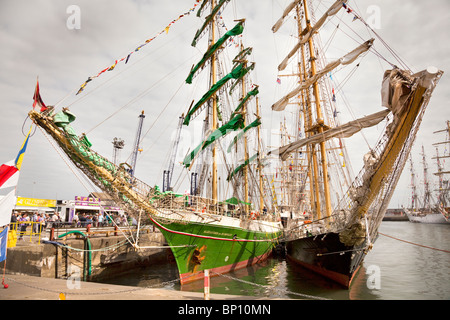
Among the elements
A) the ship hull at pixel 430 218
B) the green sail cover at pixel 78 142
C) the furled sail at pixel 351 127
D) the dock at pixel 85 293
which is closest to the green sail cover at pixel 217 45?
the furled sail at pixel 351 127

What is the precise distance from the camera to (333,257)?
11289mm

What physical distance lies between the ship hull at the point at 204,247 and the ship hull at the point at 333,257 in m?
4.01

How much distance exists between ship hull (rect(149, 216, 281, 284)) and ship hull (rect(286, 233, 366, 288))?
4.01m

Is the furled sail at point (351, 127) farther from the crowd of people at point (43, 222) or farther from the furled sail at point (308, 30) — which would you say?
the crowd of people at point (43, 222)

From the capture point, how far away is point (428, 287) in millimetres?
11672

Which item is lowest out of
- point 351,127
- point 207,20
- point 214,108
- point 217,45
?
point 351,127

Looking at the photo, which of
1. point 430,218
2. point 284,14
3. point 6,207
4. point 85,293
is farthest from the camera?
point 430,218

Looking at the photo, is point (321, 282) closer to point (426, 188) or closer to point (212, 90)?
point (212, 90)

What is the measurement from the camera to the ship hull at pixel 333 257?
412 inches

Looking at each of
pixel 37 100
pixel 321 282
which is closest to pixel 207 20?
pixel 37 100

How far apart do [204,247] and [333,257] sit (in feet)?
20.5

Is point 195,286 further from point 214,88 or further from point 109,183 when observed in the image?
point 214,88
